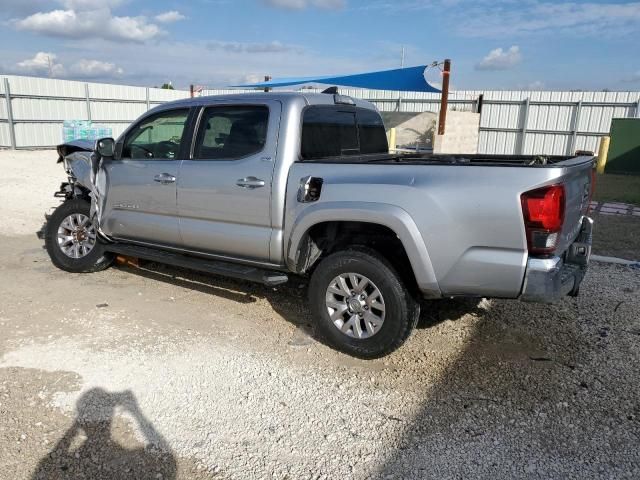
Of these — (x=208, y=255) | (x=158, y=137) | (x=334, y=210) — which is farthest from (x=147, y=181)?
(x=334, y=210)

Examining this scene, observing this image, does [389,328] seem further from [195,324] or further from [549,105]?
[549,105]

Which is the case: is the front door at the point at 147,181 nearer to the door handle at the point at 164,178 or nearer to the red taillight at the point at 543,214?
the door handle at the point at 164,178

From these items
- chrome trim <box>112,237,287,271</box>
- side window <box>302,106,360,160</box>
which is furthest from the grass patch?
chrome trim <box>112,237,287,271</box>

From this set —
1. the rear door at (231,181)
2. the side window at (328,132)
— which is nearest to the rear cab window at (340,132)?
the side window at (328,132)

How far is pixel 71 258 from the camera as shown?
5.74m

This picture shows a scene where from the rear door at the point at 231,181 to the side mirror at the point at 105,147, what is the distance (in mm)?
1053

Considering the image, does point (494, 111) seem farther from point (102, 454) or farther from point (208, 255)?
point (102, 454)

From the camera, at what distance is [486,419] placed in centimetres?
313

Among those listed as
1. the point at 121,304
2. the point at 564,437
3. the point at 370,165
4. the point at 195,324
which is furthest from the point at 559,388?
the point at 121,304

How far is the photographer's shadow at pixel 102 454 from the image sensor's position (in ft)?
8.69

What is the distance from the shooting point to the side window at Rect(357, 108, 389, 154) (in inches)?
193

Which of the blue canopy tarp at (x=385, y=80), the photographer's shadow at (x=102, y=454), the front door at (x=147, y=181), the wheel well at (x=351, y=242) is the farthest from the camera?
the blue canopy tarp at (x=385, y=80)

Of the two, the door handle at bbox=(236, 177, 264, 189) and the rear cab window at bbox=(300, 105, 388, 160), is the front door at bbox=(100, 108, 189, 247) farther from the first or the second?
the rear cab window at bbox=(300, 105, 388, 160)

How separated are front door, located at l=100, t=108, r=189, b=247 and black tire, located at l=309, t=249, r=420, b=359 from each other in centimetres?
156
